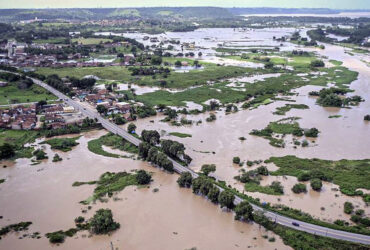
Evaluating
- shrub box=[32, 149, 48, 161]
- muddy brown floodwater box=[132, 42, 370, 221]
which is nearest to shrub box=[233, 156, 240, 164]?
muddy brown floodwater box=[132, 42, 370, 221]

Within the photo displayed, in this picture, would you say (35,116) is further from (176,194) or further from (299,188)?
(299,188)

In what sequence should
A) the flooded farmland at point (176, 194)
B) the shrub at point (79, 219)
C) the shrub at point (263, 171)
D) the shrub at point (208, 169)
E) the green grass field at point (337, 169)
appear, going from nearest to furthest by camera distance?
the flooded farmland at point (176, 194), the shrub at point (79, 219), the green grass field at point (337, 169), the shrub at point (208, 169), the shrub at point (263, 171)

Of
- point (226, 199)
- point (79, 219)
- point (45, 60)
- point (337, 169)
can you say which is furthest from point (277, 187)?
point (45, 60)

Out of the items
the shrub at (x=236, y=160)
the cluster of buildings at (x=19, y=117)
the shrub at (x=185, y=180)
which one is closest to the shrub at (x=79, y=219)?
the shrub at (x=185, y=180)

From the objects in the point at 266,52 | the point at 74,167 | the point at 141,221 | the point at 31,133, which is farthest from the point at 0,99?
the point at 266,52

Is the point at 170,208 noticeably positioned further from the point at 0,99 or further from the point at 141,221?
the point at 0,99

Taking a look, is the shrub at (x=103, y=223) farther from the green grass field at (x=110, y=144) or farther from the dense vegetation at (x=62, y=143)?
the dense vegetation at (x=62, y=143)
